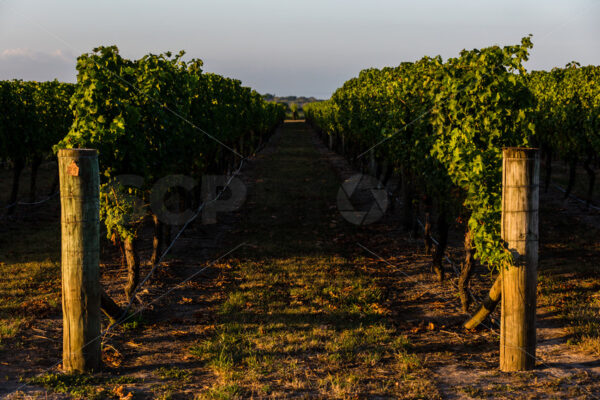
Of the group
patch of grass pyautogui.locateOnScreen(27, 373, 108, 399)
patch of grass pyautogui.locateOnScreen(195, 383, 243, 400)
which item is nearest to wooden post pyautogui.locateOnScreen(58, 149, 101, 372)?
patch of grass pyautogui.locateOnScreen(27, 373, 108, 399)

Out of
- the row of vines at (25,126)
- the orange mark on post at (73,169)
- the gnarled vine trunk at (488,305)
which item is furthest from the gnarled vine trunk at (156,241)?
the row of vines at (25,126)

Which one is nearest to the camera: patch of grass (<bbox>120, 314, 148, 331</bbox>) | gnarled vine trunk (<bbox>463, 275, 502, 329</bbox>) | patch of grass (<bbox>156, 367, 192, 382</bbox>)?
patch of grass (<bbox>156, 367, 192, 382</bbox>)

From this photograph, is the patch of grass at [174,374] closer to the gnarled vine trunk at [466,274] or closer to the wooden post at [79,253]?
the wooden post at [79,253]

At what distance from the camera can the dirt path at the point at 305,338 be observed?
17.4 ft

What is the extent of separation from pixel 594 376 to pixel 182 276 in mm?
7307

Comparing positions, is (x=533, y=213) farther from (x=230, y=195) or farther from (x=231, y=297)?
(x=230, y=195)

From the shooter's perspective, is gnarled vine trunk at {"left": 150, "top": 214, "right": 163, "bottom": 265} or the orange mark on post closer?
the orange mark on post

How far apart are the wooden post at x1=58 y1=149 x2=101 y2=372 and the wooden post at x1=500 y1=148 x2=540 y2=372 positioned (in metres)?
4.83

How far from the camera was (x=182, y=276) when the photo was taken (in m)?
9.74

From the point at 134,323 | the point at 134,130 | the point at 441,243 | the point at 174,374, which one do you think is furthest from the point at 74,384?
the point at 441,243

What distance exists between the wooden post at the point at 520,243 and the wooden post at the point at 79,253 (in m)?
4.83

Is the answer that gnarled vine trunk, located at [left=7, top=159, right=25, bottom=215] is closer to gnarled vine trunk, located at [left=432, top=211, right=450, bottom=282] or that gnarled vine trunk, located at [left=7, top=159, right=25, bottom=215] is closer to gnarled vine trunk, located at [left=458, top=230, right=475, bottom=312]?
gnarled vine trunk, located at [left=432, top=211, right=450, bottom=282]

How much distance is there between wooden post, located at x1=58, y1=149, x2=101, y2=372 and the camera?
5.34 meters

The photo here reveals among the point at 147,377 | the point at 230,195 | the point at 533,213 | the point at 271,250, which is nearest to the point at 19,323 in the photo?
the point at 147,377
